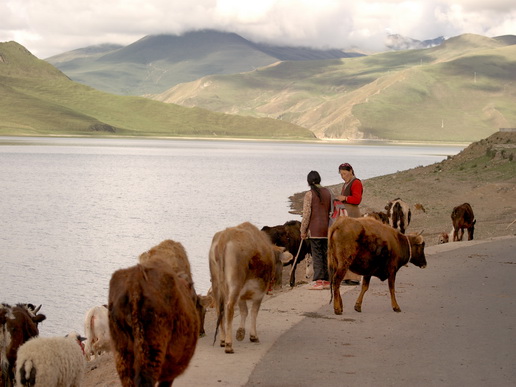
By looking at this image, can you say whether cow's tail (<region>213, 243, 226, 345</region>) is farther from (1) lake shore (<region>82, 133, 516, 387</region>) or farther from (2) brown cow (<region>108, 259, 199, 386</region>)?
(2) brown cow (<region>108, 259, 199, 386</region>)

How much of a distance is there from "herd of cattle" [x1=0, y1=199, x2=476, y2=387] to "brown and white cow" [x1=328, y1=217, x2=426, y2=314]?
1 centimetres

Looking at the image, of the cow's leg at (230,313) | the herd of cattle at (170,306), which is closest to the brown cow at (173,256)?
the herd of cattle at (170,306)

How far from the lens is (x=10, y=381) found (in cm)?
938

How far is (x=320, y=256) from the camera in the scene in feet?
46.9

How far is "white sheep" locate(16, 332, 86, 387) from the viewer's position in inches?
326

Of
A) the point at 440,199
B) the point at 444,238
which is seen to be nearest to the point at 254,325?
the point at 444,238

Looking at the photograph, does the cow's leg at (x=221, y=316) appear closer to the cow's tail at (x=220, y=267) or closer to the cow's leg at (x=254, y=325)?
the cow's tail at (x=220, y=267)

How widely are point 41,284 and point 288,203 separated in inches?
1164

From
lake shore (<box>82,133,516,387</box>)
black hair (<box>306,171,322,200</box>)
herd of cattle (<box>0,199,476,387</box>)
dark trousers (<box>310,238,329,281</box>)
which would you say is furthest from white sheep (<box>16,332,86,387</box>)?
dark trousers (<box>310,238,329,281</box>)

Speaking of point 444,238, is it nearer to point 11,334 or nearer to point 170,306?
point 11,334

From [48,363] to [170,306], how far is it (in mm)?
2635

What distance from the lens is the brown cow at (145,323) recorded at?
616 centimetres

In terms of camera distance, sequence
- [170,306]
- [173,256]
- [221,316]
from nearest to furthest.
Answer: [170,306]
[221,316]
[173,256]

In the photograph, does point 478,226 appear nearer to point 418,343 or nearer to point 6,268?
point 6,268
